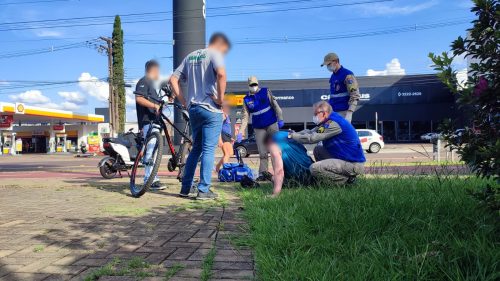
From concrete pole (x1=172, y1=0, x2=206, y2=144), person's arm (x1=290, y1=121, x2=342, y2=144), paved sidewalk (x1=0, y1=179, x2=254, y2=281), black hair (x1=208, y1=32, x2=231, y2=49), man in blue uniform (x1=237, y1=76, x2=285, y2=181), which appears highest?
concrete pole (x1=172, y1=0, x2=206, y2=144)

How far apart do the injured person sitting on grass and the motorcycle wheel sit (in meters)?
4.18

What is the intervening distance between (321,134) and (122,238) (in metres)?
2.62

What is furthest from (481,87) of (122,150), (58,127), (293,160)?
(58,127)

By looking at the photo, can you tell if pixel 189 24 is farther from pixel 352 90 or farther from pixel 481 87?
pixel 481 87

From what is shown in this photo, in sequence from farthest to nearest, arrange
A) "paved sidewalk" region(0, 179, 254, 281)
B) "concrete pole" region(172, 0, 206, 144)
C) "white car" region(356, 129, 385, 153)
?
"white car" region(356, 129, 385, 153) → "concrete pole" region(172, 0, 206, 144) → "paved sidewalk" region(0, 179, 254, 281)

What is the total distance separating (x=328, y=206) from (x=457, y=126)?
135 cm

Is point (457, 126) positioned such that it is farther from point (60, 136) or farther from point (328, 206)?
point (60, 136)

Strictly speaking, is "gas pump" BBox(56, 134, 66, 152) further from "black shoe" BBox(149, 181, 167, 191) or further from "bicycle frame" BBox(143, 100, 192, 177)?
"black shoe" BBox(149, 181, 167, 191)

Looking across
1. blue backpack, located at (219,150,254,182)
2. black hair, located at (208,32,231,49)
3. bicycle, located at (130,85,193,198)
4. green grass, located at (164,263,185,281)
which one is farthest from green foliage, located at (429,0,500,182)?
blue backpack, located at (219,150,254,182)

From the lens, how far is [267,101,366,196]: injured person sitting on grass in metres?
5.10

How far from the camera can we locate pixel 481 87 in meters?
2.33

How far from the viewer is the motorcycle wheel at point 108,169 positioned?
27.7 feet

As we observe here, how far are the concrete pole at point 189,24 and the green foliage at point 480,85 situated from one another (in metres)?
16.9

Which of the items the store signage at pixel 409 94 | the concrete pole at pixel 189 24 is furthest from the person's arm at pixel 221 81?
the store signage at pixel 409 94
